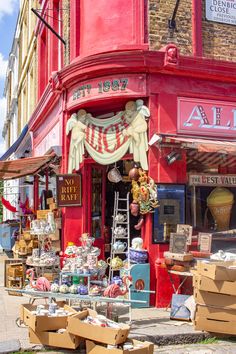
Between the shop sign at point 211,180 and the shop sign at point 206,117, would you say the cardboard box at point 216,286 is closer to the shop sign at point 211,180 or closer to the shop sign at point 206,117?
the shop sign at point 211,180

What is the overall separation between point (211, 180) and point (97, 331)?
466 centimetres

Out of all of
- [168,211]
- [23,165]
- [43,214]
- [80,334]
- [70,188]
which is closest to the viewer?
[80,334]

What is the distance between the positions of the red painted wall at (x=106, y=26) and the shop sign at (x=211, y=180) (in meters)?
2.80

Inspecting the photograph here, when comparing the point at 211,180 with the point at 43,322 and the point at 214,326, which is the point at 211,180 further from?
the point at 43,322

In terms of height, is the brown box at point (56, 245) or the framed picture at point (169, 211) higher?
the framed picture at point (169, 211)

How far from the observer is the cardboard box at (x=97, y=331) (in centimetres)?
557

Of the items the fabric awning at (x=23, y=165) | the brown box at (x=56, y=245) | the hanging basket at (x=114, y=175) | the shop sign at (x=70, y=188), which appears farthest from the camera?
the fabric awning at (x=23, y=165)

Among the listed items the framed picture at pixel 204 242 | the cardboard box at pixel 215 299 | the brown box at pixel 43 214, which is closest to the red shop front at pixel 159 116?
the framed picture at pixel 204 242

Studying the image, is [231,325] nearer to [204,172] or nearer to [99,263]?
[99,263]

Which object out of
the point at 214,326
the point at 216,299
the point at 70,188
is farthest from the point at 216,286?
the point at 70,188

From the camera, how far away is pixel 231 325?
666 centimetres

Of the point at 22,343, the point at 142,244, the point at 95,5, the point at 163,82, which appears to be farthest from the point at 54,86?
the point at 22,343

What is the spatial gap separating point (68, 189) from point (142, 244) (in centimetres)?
211

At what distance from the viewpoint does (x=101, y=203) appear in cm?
1045
